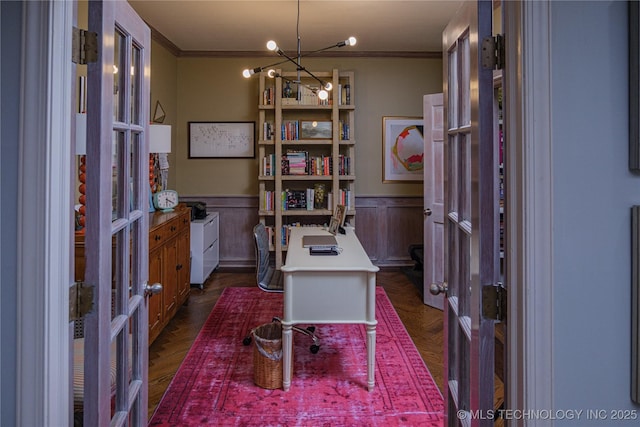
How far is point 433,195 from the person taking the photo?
457 cm

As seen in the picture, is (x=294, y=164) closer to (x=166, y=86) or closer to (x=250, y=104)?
(x=250, y=104)

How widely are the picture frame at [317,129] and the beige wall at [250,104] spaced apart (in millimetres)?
425

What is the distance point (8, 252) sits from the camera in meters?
1.11

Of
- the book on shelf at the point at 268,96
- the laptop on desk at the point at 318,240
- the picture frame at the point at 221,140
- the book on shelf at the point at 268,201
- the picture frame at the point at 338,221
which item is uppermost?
the book on shelf at the point at 268,96

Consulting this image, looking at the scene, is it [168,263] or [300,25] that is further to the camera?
[300,25]

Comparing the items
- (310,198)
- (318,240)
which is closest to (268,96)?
(310,198)

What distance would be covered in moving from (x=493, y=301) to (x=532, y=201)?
0.29 m

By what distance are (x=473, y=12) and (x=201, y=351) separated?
2.90 metres

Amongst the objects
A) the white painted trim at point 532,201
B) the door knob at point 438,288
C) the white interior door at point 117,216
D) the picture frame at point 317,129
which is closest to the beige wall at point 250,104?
the picture frame at point 317,129

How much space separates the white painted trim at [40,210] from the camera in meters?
1.10

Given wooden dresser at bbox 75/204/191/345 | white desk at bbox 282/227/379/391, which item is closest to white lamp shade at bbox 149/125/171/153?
wooden dresser at bbox 75/204/191/345

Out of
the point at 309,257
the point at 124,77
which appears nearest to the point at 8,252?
the point at 124,77

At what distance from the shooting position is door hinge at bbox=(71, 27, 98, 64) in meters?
1.18

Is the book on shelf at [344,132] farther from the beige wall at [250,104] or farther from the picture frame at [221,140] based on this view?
the picture frame at [221,140]
